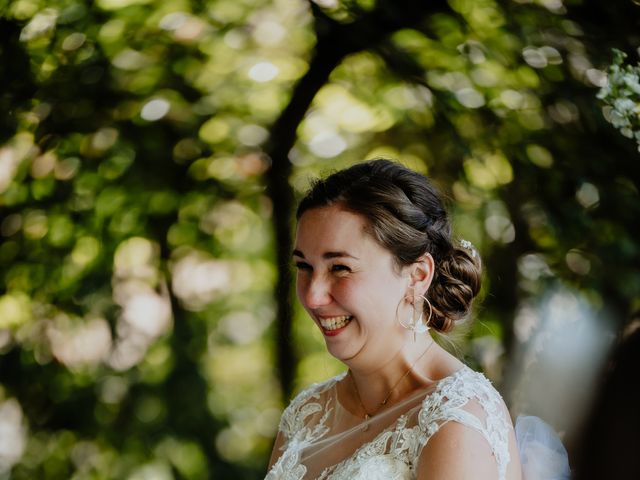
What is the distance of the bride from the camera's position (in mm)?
1574

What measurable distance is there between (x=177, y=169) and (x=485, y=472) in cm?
194

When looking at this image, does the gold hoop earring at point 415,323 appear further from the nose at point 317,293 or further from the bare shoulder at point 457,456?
the bare shoulder at point 457,456

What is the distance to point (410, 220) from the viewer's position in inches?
68.1

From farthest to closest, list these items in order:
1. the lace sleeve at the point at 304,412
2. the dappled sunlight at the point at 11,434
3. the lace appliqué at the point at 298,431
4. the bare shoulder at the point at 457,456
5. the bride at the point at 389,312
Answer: the dappled sunlight at the point at 11,434
the lace sleeve at the point at 304,412
the lace appliqué at the point at 298,431
the bride at the point at 389,312
the bare shoulder at the point at 457,456

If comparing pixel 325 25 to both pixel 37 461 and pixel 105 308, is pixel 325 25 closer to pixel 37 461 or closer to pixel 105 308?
pixel 105 308

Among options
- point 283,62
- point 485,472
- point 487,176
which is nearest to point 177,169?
point 283,62

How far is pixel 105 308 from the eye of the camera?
309 cm

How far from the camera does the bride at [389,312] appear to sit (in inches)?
62.0

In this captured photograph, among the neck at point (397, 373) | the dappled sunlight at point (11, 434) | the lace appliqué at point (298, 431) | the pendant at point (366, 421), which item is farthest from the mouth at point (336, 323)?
the dappled sunlight at point (11, 434)

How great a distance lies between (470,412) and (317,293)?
0.38 meters

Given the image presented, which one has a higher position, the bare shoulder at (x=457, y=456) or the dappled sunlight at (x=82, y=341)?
the bare shoulder at (x=457, y=456)

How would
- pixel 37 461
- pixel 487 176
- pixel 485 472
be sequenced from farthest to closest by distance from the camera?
pixel 37 461
pixel 487 176
pixel 485 472

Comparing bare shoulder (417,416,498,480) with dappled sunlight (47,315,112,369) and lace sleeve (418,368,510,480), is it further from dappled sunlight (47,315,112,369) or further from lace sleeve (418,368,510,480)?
dappled sunlight (47,315,112,369)

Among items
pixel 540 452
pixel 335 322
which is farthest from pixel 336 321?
pixel 540 452
